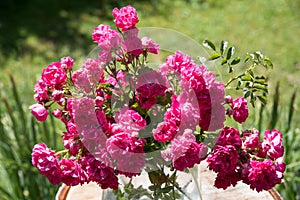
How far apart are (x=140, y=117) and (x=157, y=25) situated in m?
3.60

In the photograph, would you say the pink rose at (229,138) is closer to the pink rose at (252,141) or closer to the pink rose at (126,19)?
the pink rose at (252,141)

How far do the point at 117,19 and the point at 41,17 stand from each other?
12.2 feet

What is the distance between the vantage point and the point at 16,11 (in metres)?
4.96

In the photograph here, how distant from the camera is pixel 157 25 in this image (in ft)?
15.7

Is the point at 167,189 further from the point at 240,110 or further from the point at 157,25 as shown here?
the point at 157,25

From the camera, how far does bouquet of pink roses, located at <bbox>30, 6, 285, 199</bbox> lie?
126 cm

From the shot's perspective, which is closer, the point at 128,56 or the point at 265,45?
the point at 128,56

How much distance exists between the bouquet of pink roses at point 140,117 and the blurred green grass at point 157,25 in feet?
8.54

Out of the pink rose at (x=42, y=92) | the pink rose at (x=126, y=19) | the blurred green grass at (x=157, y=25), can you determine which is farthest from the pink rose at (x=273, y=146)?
the blurred green grass at (x=157, y=25)

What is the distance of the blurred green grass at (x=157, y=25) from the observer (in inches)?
169

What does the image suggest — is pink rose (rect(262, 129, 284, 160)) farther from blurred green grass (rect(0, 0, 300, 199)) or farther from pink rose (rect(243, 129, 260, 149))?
blurred green grass (rect(0, 0, 300, 199))

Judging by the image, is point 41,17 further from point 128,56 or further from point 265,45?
point 128,56

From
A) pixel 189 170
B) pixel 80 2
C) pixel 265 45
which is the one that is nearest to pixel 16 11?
pixel 80 2

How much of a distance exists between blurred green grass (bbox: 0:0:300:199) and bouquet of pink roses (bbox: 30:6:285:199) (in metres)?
2.60
